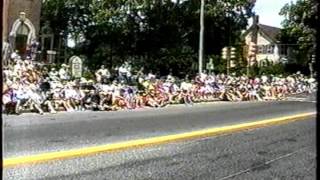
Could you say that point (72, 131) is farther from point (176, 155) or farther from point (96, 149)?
point (176, 155)

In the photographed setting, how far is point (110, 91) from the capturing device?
69.7ft

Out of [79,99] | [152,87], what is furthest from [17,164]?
[152,87]

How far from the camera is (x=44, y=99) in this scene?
1873cm

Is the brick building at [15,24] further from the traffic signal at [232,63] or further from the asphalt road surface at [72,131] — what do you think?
the traffic signal at [232,63]

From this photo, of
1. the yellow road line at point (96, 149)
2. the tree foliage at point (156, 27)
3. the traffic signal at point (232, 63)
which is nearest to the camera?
the yellow road line at point (96, 149)

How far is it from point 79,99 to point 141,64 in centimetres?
3208

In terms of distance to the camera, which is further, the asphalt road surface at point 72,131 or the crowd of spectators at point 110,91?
the crowd of spectators at point 110,91

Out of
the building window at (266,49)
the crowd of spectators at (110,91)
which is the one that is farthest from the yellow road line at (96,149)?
the building window at (266,49)

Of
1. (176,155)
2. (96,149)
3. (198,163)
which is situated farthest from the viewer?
(96,149)

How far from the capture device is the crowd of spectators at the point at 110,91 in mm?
17859

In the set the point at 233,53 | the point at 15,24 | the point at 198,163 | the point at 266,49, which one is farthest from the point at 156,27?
the point at 198,163

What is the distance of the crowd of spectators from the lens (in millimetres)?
17859

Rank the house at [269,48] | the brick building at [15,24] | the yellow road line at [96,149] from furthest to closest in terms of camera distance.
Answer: the house at [269,48]
the yellow road line at [96,149]
the brick building at [15,24]

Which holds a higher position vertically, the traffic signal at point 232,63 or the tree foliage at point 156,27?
the tree foliage at point 156,27
